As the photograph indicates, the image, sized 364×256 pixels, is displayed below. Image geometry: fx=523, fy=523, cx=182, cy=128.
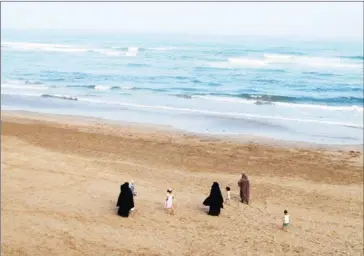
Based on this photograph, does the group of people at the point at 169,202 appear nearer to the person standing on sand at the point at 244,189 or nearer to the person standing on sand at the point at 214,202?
the person standing on sand at the point at 214,202

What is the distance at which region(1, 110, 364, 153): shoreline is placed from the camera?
760 inches

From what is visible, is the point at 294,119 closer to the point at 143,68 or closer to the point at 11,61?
the point at 143,68

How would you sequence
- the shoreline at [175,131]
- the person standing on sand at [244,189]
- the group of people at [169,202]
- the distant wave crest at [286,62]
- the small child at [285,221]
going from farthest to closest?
the distant wave crest at [286,62] → the shoreline at [175,131] → the person standing on sand at [244,189] → the group of people at [169,202] → the small child at [285,221]

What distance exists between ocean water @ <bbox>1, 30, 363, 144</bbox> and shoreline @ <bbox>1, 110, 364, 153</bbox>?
30.5 inches

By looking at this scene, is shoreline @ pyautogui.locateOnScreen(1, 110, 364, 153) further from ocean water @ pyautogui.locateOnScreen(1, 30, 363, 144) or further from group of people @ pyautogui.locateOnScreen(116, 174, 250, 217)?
group of people @ pyautogui.locateOnScreen(116, 174, 250, 217)

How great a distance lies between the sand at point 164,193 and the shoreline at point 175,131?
0.33 metres

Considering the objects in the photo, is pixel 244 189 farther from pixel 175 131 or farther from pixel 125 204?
Result: pixel 175 131

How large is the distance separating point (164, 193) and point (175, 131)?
7.88 meters

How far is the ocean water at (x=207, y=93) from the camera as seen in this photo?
23.4 meters

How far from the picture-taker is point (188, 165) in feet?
53.1

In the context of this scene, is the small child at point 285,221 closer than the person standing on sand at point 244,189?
Yes

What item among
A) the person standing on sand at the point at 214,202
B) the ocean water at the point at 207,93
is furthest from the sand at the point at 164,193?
the ocean water at the point at 207,93

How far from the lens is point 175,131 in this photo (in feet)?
69.2

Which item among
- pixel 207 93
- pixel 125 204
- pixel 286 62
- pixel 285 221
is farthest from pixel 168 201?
pixel 286 62
